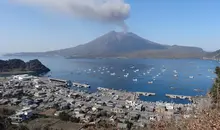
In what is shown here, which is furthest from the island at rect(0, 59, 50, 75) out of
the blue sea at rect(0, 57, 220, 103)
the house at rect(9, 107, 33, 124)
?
the house at rect(9, 107, 33, 124)

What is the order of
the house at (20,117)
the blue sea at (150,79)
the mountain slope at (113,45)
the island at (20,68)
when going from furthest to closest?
1. the mountain slope at (113,45)
2. the island at (20,68)
3. the blue sea at (150,79)
4. the house at (20,117)

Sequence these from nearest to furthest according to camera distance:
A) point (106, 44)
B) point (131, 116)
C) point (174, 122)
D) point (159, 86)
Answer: point (174, 122) < point (131, 116) < point (159, 86) < point (106, 44)

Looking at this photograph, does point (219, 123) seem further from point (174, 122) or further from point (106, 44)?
point (106, 44)

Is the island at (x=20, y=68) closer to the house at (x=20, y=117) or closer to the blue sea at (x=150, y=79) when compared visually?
the blue sea at (x=150, y=79)

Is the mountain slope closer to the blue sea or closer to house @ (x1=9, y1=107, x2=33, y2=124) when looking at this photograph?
the blue sea

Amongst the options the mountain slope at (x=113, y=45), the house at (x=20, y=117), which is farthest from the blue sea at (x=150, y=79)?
the mountain slope at (x=113, y=45)

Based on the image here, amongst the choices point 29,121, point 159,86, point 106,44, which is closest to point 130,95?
point 159,86

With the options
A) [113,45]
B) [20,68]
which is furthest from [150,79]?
[113,45]

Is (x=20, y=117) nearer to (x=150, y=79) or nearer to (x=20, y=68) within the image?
(x=150, y=79)

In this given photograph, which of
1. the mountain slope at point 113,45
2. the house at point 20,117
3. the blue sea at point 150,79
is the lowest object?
the blue sea at point 150,79

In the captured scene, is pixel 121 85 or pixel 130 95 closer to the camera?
pixel 130 95

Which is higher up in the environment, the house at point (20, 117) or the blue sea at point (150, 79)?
the house at point (20, 117)
